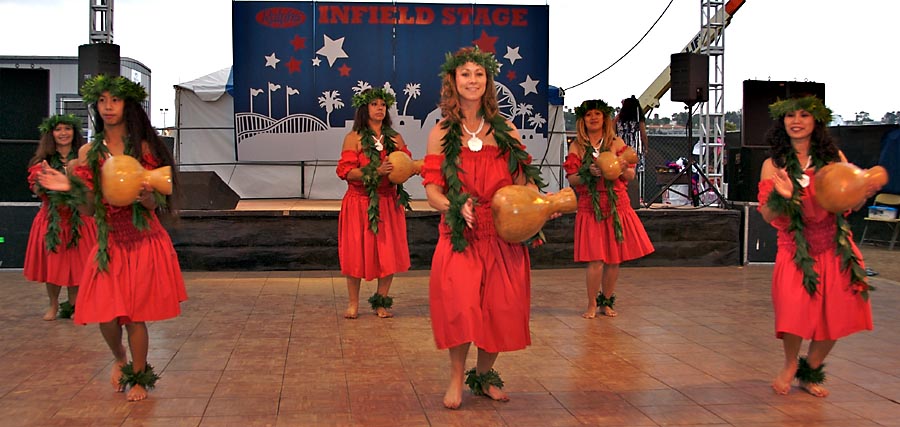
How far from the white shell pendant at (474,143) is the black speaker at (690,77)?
7051 mm

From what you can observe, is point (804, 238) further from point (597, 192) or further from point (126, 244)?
point (126, 244)

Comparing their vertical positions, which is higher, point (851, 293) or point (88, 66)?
point (88, 66)

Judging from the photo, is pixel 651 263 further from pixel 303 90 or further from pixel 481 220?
pixel 481 220

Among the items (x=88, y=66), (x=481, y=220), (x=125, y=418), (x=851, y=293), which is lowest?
(x=125, y=418)

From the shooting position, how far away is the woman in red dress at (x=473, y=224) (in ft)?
13.2

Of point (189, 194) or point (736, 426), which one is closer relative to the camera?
point (736, 426)

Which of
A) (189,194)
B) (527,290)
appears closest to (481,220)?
(527,290)

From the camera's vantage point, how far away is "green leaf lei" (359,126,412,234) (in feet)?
21.4

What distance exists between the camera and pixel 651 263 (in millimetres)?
10070

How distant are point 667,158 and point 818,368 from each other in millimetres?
14154

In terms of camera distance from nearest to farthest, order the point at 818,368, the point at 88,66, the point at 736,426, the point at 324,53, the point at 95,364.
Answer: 1. the point at 736,426
2. the point at 818,368
3. the point at 95,364
4. the point at 88,66
5. the point at 324,53

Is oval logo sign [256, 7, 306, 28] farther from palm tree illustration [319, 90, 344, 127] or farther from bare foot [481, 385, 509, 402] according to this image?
bare foot [481, 385, 509, 402]

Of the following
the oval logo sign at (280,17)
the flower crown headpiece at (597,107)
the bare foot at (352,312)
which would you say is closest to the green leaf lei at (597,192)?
the flower crown headpiece at (597,107)

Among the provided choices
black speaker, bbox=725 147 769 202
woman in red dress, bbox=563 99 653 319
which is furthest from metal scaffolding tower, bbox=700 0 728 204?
woman in red dress, bbox=563 99 653 319
